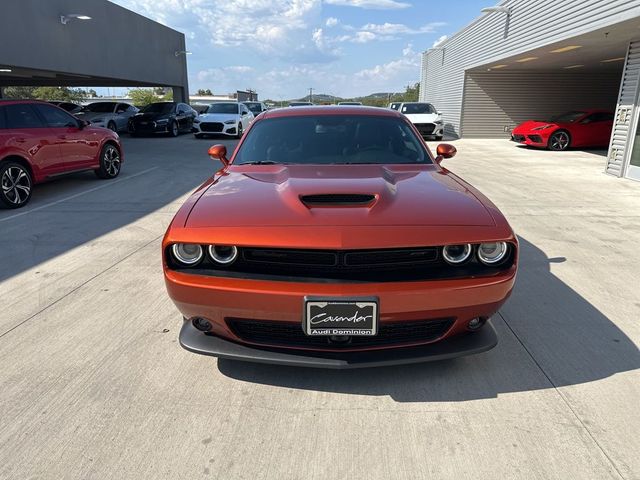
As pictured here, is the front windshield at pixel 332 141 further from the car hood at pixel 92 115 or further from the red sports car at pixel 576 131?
the car hood at pixel 92 115

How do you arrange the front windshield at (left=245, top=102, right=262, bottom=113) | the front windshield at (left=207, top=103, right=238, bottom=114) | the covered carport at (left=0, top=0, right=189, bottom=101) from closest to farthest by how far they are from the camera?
1. the covered carport at (left=0, top=0, right=189, bottom=101)
2. the front windshield at (left=207, top=103, right=238, bottom=114)
3. the front windshield at (left=245, top=102, right=262, bottom=113)

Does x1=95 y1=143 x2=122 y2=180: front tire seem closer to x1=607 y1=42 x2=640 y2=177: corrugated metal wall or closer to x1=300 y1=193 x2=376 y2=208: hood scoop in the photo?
x1=300 y1=193 x2=376 y2=208: hood scoop

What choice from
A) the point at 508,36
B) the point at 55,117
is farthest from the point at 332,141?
the point at 508,36

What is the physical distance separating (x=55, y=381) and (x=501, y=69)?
69.8 ft

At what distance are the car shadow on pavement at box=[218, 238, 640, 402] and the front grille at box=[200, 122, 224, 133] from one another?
16.8 m

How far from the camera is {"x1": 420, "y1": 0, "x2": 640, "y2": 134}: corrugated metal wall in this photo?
9766mm

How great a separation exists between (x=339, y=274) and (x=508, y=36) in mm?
16026

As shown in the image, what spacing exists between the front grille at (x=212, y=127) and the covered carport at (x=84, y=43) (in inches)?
146

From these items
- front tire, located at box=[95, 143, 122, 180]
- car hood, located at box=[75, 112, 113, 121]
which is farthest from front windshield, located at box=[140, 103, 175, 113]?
front tire, located at box=[95, 143, 122, 180]

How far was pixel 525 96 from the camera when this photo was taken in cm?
2055

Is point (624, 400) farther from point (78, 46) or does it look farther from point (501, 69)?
point (501, 69)

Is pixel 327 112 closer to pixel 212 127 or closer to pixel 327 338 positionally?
pixel 327 338

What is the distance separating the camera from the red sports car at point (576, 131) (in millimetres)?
15641

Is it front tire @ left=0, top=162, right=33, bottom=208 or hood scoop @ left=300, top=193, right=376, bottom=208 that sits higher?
hood scoop @ left=300, top=193, right=376, bottom=208
